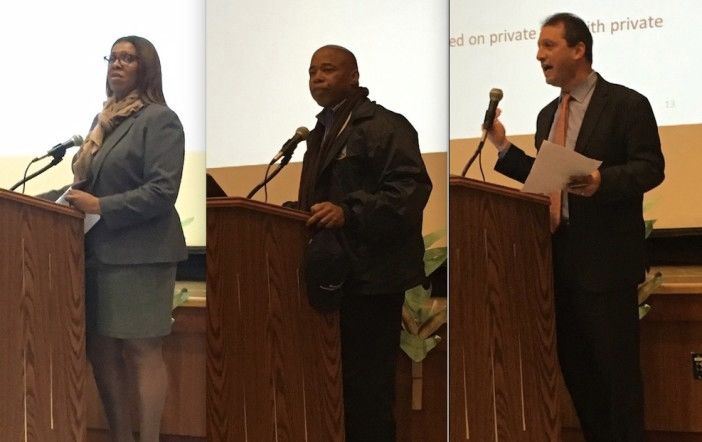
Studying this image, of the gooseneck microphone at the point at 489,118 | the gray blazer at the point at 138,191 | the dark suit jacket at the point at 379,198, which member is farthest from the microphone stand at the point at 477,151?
the gray blazer at the point at 138,191

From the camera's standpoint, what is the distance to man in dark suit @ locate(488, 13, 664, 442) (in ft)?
8.07

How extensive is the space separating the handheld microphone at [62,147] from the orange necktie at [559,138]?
5.08ft

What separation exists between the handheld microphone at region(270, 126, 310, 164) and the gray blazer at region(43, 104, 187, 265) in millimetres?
349

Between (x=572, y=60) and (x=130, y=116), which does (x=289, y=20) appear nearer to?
(x=130, y=116)

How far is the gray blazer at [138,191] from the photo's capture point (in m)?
2.69

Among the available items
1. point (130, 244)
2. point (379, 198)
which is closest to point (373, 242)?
point (379, 198)

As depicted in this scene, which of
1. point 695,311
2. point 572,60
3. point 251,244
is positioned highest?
point 572,60

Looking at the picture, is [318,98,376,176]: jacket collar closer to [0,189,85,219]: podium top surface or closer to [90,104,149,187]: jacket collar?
[90,104,149,187]: jacket collar

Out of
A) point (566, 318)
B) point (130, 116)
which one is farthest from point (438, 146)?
point (130, 116)

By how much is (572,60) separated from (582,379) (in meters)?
0.97

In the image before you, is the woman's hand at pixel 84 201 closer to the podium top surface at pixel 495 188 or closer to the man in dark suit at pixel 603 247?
the podium top surface at pixel 495 188

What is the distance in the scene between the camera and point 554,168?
2.50 metres

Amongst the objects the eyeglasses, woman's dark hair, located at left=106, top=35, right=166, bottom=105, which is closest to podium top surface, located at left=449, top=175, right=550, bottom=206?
A: woman's dark hair, located at left=106, top=35, right=166, bottom=105

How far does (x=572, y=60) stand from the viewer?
2.54 meters
